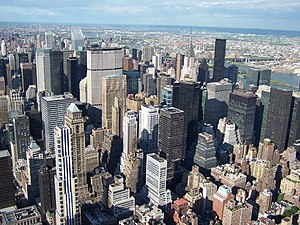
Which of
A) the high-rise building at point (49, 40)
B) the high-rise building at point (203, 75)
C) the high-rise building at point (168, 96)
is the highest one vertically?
the high-rise building at point (49, 40)

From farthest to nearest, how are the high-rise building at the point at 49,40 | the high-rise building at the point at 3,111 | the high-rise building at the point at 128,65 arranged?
the high-rise building at the point at 49,40 → the high-rise building at the point at 128,65 → the high-rise building at the point at 3,111

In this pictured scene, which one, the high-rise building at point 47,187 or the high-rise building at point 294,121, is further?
Answer: the high-rise building at point 294,121

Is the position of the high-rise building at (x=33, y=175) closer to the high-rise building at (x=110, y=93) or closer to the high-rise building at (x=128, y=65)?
the high-rise building at (x=110, y=93)

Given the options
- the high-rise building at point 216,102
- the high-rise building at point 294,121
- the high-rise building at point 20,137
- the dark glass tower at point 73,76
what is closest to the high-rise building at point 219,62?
the high-rise building at point 216,102

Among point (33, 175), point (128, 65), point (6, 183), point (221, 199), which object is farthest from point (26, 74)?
point (221, 199)

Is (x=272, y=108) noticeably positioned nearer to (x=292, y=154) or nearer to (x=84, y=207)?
(x=292, y=154)

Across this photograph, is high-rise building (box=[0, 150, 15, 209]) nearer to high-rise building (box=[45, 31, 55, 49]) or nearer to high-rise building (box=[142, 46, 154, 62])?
high-rise building (box=[45, 31, 55, 49])

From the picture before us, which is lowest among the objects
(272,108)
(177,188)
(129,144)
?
(177,188)

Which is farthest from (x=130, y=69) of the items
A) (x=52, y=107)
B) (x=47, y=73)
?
(x=52, y=107)
